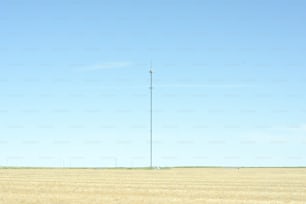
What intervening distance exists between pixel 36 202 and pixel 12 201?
1524 mm

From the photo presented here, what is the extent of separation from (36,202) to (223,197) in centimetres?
1016

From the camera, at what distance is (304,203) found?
30.6 m

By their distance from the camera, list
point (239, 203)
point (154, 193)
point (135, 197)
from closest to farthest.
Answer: point (239, 203)
point (135, 197)
point (154, 193)

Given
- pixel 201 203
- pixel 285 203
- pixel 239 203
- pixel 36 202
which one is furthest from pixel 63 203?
pixel 285 203

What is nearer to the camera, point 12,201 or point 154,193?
point 12,201

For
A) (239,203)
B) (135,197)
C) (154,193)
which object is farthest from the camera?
(154,193)

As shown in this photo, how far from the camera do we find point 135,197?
3369cm

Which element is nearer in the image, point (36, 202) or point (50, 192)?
point (36, 202)

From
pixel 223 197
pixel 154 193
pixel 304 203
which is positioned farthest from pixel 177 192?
pixel 304 203

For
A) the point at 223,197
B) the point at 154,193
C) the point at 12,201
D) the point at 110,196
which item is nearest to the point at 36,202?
the point at 12,201

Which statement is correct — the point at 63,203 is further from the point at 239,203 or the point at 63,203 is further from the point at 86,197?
the point at 239,203

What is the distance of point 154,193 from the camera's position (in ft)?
119

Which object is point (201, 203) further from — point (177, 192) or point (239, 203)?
point (177, 192)

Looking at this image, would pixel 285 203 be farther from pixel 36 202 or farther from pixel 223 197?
pixel 36 202
